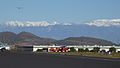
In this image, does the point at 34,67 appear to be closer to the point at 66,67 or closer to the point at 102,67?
the point at 66,67

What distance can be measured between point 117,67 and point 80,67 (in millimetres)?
4930

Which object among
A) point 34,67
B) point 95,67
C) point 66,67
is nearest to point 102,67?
point 95,67

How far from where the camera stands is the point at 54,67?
50500 mm

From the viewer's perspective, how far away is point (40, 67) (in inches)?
1970

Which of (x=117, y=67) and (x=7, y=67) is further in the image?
(x=117, y=67)

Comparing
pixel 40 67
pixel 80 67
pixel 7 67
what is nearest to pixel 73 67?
pixel 80 67

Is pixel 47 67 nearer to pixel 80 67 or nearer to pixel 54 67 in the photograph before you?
pixel 54 67

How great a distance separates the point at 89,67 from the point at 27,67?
7.47m

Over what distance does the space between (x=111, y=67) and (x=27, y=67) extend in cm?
1040

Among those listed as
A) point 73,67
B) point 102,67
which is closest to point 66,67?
point 73,67

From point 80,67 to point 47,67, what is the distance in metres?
3.94

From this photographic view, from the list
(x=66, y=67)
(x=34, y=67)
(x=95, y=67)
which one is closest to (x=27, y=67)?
(x=34, y=67)

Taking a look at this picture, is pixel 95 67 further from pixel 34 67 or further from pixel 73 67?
pixel 34 67

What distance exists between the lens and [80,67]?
51.0 m
